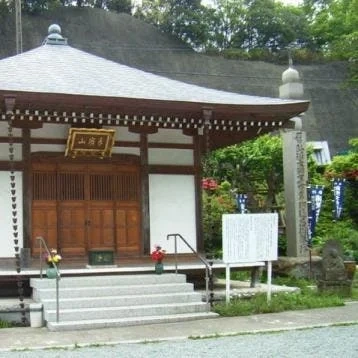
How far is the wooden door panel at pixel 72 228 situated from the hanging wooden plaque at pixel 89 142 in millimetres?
1104

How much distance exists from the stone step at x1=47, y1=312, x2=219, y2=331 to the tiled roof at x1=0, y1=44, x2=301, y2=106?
423 centimetres

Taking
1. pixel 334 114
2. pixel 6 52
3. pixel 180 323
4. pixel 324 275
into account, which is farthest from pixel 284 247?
pixel 6 52

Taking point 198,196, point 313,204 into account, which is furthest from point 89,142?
point 313,204

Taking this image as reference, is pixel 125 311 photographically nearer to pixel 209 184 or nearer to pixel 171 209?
pixel 171 209

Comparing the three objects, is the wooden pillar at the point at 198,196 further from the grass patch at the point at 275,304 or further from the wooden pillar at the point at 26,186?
the wooden pillar at the point at 26,186

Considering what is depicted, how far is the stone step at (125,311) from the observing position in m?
9.63

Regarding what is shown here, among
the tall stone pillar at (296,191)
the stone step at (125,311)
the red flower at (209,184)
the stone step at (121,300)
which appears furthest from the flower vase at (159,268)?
the red flower at (209,184)

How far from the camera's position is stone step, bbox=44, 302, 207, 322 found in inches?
379

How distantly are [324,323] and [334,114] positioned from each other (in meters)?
32.5

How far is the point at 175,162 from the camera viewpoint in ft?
44.3

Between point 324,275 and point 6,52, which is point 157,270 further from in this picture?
point 6,52

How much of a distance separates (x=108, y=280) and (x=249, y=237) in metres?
Result: 2.73

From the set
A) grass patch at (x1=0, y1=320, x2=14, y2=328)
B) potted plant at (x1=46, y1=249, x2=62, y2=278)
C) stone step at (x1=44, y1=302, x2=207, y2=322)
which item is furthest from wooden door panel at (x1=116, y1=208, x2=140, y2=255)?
grass patch at (x1=0, y1=320, x2=14, y2=328)

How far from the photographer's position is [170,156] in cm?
1346
